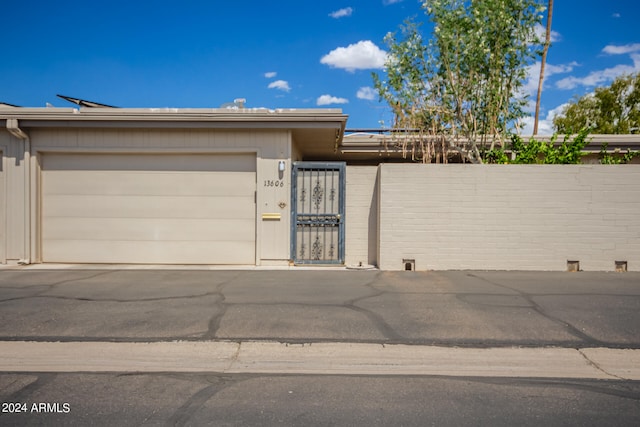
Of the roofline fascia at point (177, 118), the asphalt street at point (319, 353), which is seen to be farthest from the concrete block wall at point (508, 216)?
the roofline fascia at point (177, 118)

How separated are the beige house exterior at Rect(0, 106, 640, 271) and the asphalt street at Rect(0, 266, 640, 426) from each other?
1.79 metres

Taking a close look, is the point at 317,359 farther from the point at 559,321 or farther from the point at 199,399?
the point at 559,321

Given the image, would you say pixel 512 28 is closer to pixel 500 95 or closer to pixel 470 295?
pixel 500 95

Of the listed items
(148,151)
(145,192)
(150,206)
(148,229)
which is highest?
(148,151)

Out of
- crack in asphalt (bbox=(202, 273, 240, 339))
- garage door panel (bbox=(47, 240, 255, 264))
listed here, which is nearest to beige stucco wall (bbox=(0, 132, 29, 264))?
garage door panel (bbox=(47, 240, 255, 264))

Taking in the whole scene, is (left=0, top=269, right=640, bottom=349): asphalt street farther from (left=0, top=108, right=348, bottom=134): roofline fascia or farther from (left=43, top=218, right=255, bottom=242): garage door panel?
(left=0, top=108, right=348, bottom=134): roofline fascia

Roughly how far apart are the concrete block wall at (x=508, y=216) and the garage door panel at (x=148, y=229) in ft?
12.2

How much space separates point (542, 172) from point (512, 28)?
15.4ft

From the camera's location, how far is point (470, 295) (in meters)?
6.90

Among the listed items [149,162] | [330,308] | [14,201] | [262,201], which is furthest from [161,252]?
[330,308]

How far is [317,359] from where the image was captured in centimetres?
439

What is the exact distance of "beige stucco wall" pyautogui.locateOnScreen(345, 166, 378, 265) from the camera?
10125 millimetres

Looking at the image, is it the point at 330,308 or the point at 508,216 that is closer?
the point at 330,308

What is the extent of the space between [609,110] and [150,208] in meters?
30.1
